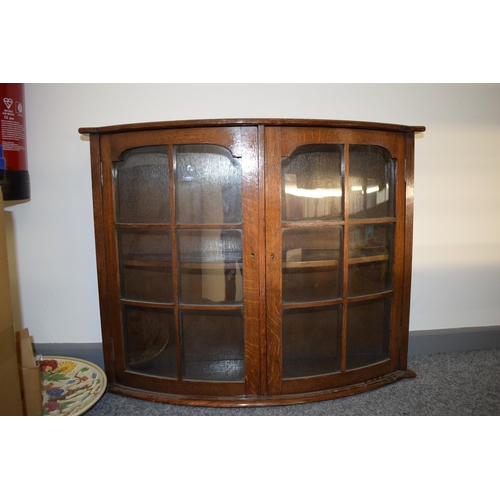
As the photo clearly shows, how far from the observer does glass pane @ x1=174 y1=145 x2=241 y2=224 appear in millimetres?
1321

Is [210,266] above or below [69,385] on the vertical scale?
above

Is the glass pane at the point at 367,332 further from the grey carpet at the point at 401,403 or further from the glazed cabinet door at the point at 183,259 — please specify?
the glazed cabinet door at the point at 183,259

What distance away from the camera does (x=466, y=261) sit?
6.14 feet

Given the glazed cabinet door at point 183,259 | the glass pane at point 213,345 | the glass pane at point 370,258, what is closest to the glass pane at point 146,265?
the glazed cabinet door at point 183,259

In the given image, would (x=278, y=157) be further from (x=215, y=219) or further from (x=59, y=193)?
(x=59, y=193)

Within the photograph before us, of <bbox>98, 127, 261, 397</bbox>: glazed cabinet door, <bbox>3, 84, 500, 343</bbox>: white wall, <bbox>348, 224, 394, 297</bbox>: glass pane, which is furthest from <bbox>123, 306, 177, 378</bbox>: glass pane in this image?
<bbox>348, 224, 394, 297</bbox>: glass pane

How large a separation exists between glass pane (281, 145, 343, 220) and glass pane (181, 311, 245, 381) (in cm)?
47

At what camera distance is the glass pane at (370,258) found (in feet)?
4.70

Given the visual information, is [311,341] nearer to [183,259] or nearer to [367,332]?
[367,332]

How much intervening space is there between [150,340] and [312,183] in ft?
2.97

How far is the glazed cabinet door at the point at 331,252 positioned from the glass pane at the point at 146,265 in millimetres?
400

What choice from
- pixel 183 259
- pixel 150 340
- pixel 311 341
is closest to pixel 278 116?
pixel 183 259

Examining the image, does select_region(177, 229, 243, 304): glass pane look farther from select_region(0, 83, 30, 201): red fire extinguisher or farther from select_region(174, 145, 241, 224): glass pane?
select_region(0, 83, 30, 201): red fire extinguisher

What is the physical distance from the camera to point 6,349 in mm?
1032
